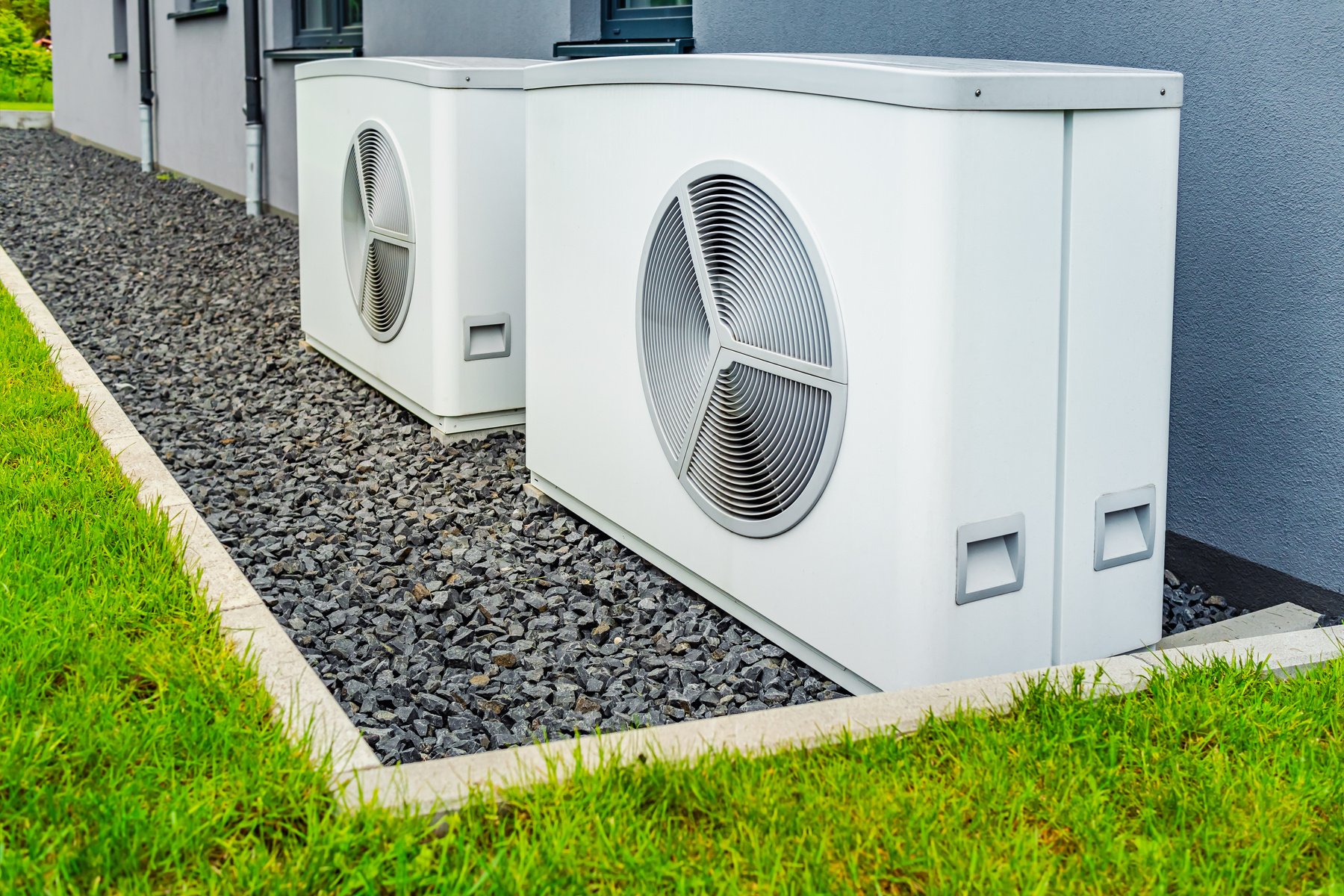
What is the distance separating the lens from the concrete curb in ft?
56.3

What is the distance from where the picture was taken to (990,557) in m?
2.41

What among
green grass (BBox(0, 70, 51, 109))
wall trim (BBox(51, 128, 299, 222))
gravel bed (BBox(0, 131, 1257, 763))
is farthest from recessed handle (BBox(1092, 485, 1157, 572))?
green grass (BBox(0, 70, 51, 109))

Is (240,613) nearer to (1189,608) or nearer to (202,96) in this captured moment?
(1189,608)

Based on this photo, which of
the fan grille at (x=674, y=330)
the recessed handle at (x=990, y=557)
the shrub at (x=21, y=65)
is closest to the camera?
the recessed handle at (x=990, y=557)

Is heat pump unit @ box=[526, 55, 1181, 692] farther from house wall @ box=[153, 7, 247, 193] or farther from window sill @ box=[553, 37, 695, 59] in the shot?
house wall @ box=[153, 7, 247, 193]

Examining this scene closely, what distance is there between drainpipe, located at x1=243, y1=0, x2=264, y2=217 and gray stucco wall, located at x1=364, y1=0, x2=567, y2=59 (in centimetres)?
187

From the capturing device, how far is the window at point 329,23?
8.61 meters

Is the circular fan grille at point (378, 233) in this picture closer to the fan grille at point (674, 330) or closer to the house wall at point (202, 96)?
the fan grille at point (674, 330)

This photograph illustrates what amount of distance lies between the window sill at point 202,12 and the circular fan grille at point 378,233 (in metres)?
6.15

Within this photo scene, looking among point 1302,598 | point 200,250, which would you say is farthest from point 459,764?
point 200,250

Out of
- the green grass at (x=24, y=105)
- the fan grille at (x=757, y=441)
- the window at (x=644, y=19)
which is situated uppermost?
the green grass at (x=24, y=105)

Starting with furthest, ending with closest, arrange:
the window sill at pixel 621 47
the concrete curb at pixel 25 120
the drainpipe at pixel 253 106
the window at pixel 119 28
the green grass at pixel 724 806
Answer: the concrete curb at pixel 25 120 < the window at pixel 119 28 < the drainpipe at pixel 253 106 < the window sill at pixel 621 47 < the green grass at pixel 724 806

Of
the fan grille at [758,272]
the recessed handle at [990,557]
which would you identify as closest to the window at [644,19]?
the fan grille at [758,272]

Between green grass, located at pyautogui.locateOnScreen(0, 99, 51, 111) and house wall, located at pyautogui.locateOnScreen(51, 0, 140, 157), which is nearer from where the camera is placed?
house wall, located at pyautogui.locateOnScreen(51, 0, 140, 157)
